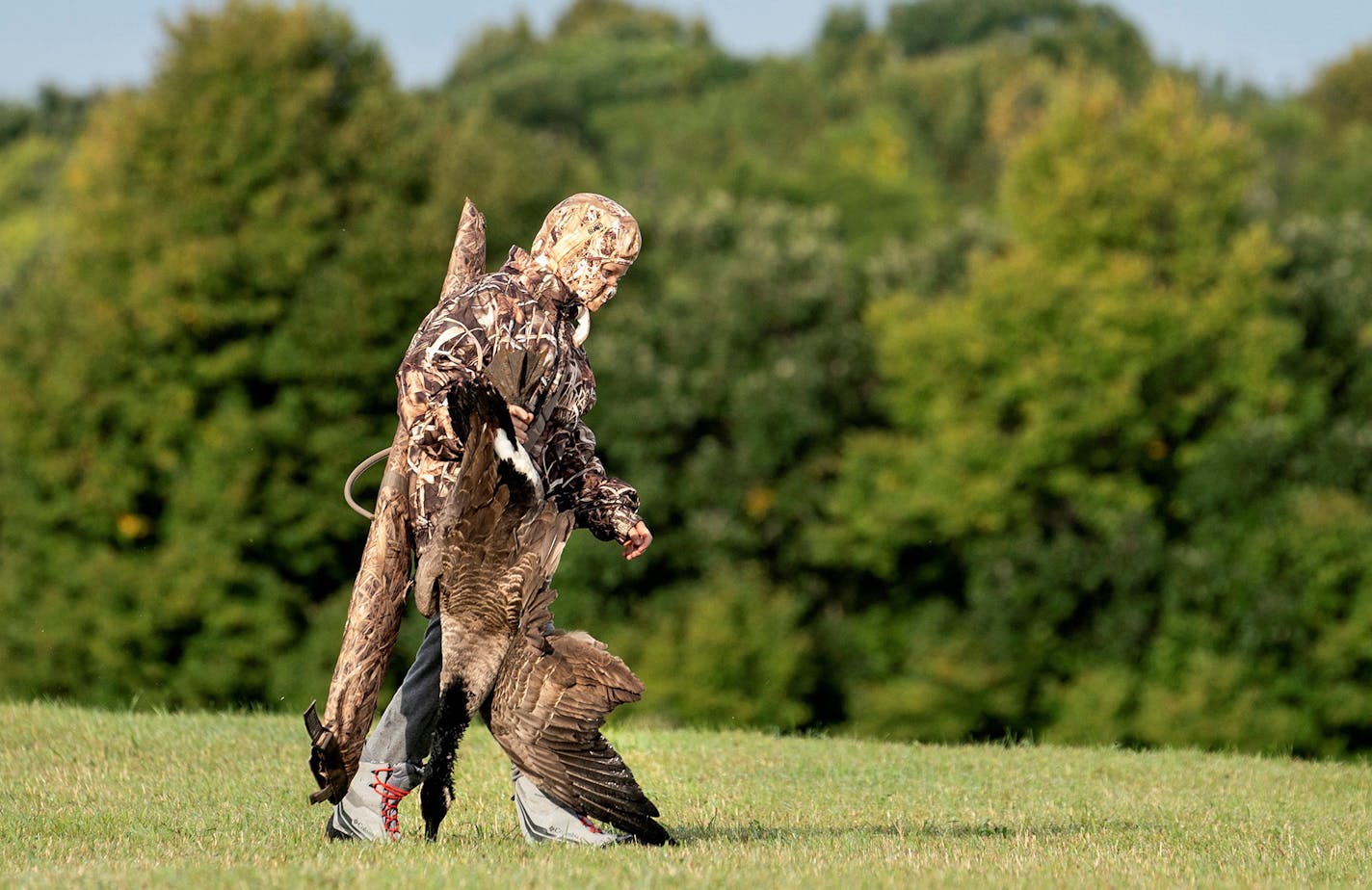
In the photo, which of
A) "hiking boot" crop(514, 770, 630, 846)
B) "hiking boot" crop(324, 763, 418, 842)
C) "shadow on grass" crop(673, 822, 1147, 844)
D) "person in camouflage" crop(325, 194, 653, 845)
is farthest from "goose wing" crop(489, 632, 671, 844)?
"shadow on grass" crop(673, 822, 1147, 844)

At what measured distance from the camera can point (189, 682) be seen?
33312mm

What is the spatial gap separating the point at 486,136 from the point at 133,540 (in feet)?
38.4

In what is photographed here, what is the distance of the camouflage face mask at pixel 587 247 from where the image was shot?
747cm

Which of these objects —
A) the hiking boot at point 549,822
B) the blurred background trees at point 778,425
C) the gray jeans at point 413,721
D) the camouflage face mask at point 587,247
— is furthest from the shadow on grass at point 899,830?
the blurred background trees at point 778,425

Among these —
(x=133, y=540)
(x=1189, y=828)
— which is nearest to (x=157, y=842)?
(x=1189, y=828)

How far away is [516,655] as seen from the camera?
7.31 m

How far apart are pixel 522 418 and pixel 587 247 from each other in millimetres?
833

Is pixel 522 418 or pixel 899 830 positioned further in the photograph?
pixel 899 830

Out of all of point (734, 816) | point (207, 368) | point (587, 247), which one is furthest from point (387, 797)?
point (207, 368)

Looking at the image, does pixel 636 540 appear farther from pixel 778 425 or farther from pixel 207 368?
pixel 778 425

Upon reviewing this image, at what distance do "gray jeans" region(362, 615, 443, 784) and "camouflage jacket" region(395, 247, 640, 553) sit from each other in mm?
587

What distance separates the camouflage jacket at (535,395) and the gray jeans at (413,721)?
59 centimetres

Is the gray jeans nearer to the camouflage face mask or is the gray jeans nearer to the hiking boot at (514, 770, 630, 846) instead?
the hiking boot at (514, 770, 630, 846)

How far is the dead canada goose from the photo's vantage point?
717 centimetres
